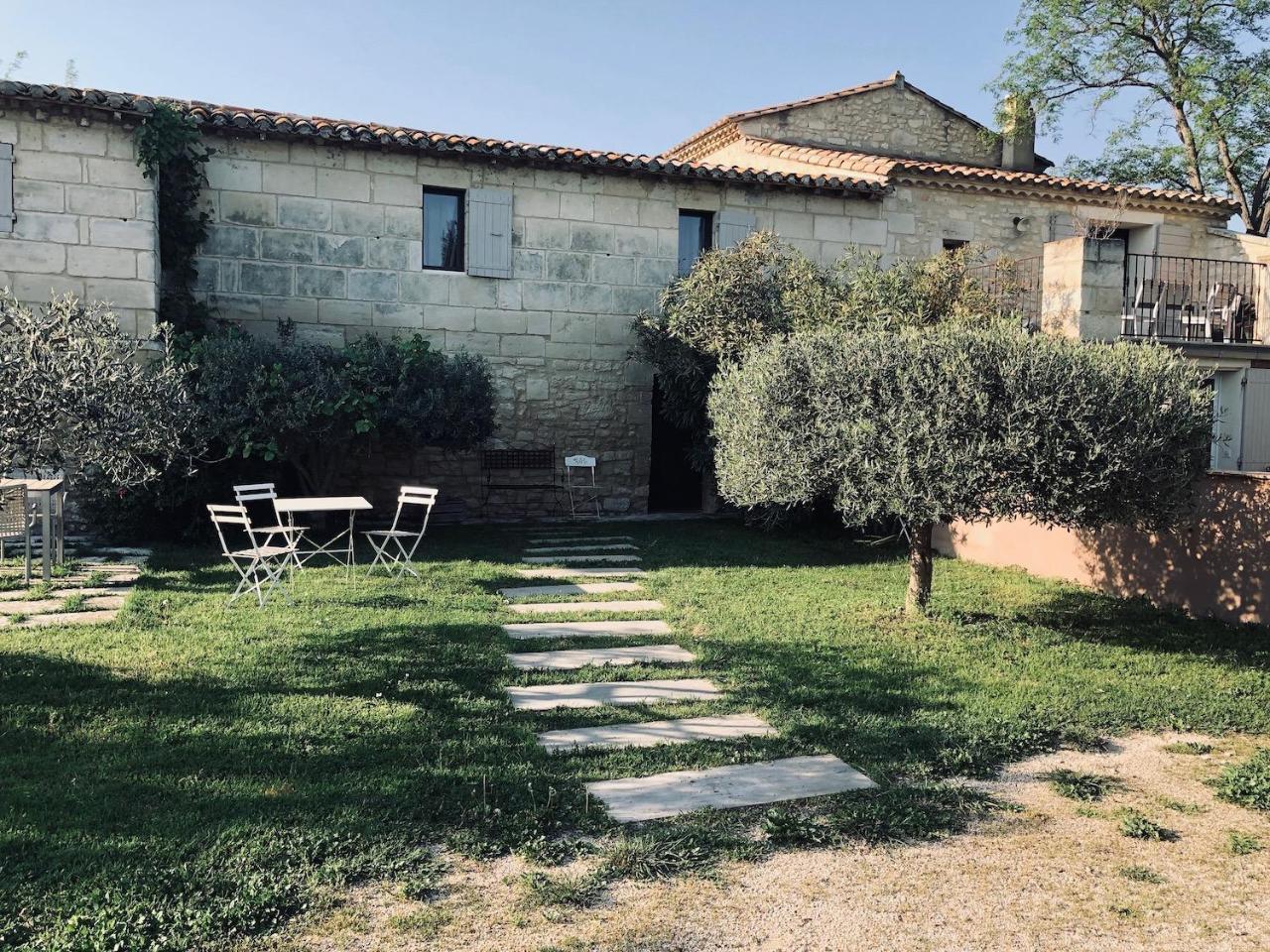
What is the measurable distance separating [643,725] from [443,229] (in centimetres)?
903

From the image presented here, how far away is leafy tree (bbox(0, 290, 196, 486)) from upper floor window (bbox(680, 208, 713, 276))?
350 inches

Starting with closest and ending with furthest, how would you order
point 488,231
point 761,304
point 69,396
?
point 69,396 → point 761,304 → point 488,231

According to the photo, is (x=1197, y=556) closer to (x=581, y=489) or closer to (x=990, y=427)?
(x=990, y=427)

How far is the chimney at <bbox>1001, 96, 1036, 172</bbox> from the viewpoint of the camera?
17.4 metres

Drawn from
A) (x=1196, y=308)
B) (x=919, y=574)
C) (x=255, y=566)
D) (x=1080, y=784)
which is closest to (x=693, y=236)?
(x=1196, y=308)

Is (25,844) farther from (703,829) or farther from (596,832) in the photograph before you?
(703,829)

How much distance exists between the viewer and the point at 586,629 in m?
6.70

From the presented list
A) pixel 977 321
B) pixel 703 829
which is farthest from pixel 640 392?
pixel 703 829

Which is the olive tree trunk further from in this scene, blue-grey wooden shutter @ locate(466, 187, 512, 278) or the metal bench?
blue-grey wooden shutter @ locate(466, 187, 512, 278)

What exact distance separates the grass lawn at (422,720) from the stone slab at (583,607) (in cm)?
29

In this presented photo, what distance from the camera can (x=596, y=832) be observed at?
3527mm

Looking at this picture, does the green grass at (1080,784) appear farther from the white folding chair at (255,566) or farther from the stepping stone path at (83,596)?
the stepping stone path at (83,596)

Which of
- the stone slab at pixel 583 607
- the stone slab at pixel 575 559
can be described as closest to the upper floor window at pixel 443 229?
the stone slab at pixel 575 559

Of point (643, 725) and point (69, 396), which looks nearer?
point (69, 396)
